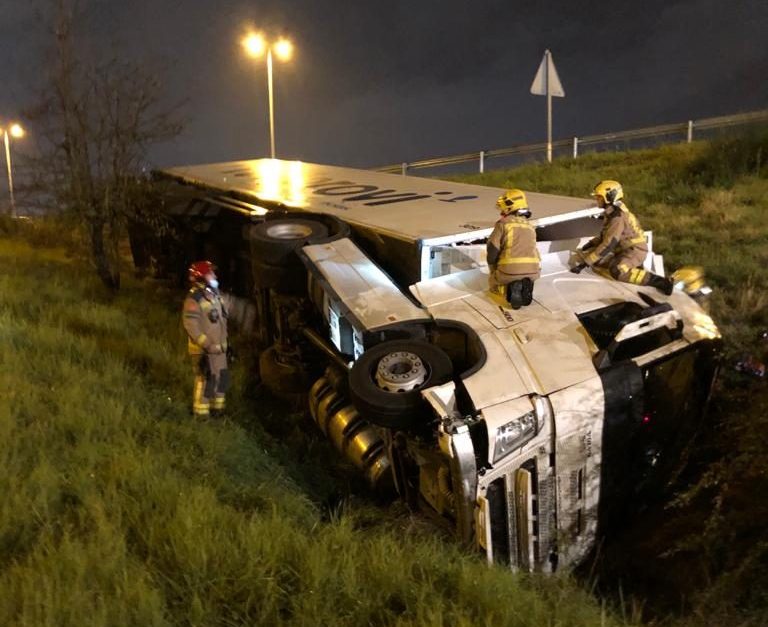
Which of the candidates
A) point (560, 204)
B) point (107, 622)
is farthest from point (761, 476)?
point (107, 622)

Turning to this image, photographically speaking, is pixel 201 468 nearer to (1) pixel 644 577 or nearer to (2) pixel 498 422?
(2) pixel 498 422

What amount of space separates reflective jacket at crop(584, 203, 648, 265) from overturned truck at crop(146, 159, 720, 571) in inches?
8.3

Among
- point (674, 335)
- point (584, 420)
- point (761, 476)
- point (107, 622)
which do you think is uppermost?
point (674, 335)

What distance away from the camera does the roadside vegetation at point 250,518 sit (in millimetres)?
2674

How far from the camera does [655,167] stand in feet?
41.7

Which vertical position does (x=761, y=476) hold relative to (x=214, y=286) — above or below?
below

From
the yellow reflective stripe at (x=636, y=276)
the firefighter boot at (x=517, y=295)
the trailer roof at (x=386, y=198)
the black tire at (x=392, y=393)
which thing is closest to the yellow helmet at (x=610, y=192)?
the trailer roof at (x=386, y=198)

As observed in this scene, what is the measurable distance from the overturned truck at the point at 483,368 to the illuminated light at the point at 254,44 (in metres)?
11.4

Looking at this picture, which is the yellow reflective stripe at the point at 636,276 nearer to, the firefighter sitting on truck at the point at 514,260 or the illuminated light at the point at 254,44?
the firefighter sitting on truck at the point at 514,260

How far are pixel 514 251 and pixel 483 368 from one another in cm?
97

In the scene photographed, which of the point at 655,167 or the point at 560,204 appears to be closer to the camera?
the point at 560,204

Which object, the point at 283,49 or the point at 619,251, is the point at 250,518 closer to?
the point at 619,251

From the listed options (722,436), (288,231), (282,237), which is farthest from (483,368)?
(288,231)

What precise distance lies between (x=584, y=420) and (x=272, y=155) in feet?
50.4
